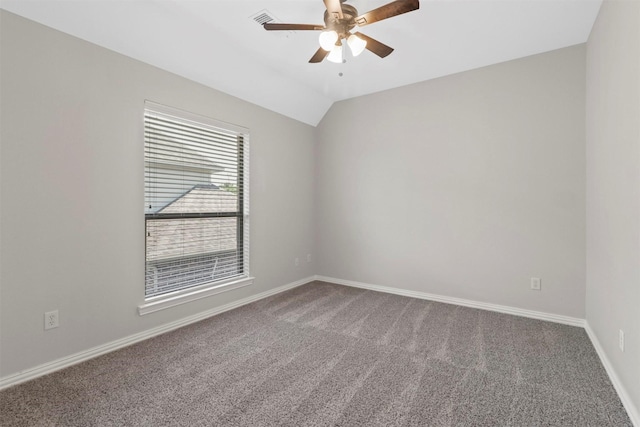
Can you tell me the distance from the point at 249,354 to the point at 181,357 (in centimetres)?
52

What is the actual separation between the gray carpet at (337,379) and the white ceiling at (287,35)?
8.08ft

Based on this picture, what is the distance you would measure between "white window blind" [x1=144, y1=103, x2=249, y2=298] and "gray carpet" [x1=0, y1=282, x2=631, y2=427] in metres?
0.61

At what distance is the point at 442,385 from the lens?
1.97m

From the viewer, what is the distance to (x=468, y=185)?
3.46m

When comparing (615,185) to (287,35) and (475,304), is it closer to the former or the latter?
(475,304)

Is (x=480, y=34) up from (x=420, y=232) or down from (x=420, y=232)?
up

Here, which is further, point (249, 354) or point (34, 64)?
point (249, 354)

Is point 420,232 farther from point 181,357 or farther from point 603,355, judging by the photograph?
point 181,357

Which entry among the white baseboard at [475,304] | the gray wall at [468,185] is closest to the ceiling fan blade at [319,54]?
the gray wall at [468,185]

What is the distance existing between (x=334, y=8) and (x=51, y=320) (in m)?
2.86

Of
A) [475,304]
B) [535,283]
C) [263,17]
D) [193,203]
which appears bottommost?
[475,304]

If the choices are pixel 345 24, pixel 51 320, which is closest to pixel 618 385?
pixel 345 24

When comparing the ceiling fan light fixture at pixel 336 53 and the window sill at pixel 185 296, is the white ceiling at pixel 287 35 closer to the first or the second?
the ceiling fan light fixture at pixel 336 53

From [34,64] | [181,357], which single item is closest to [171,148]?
[34,64]
